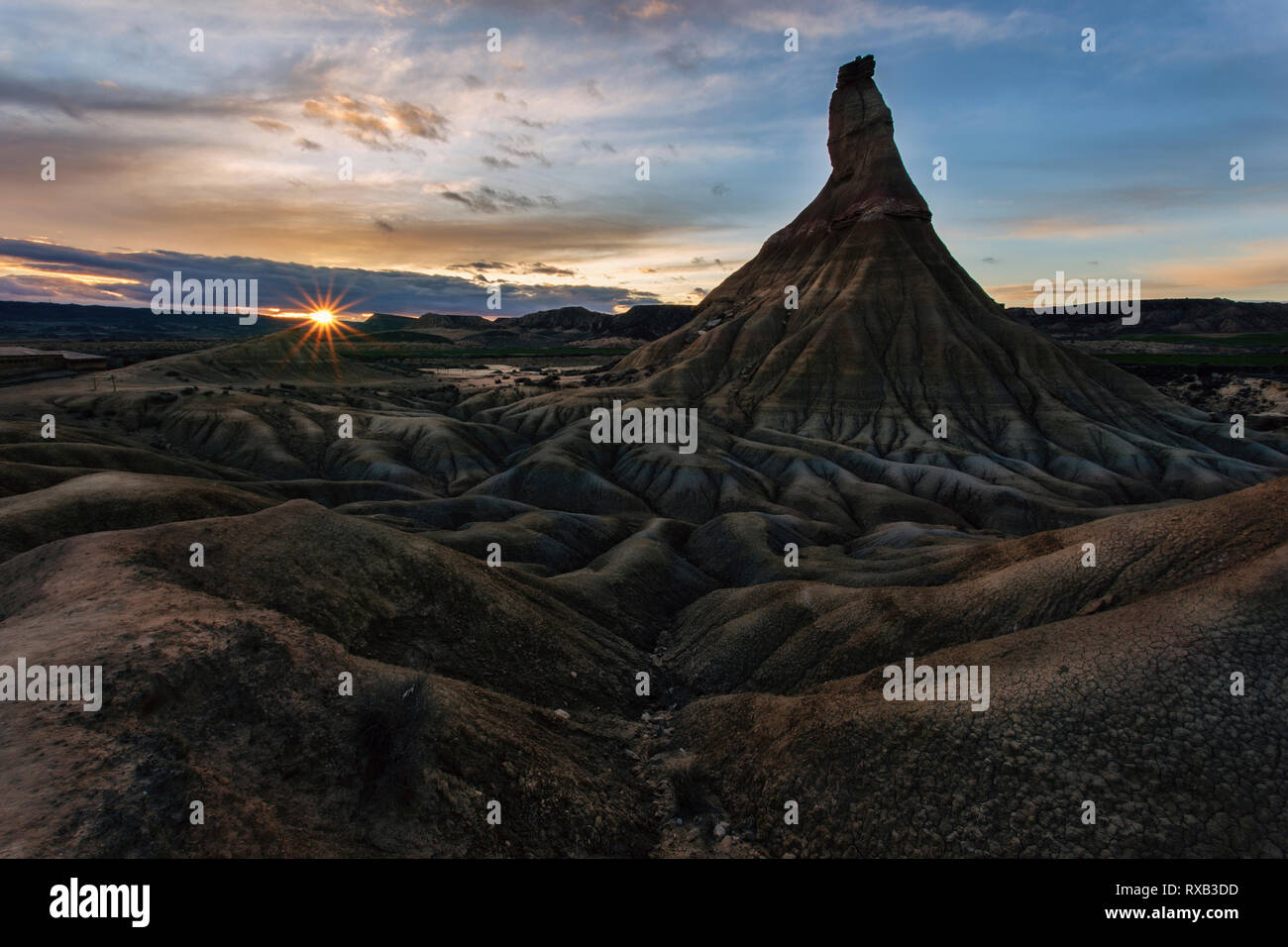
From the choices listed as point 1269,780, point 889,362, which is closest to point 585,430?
point 889,362

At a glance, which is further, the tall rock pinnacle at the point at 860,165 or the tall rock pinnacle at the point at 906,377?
the tall rock pinnacle at the point at 860,165

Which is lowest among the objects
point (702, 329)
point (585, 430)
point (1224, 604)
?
point (1224, 604)

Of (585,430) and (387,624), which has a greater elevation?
(585,430)

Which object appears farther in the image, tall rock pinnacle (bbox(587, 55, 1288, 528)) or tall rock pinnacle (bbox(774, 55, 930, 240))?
tall rock pinnacle (bbox(774, 55, 930, 240))

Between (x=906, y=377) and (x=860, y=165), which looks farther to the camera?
(x=860, y=165)

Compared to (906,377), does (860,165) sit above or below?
above

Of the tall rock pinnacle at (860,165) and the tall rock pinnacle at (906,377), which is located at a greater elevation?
the tall rock pinnacle at (860,165)

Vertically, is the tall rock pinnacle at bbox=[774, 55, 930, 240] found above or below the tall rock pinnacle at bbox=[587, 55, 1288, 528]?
above
